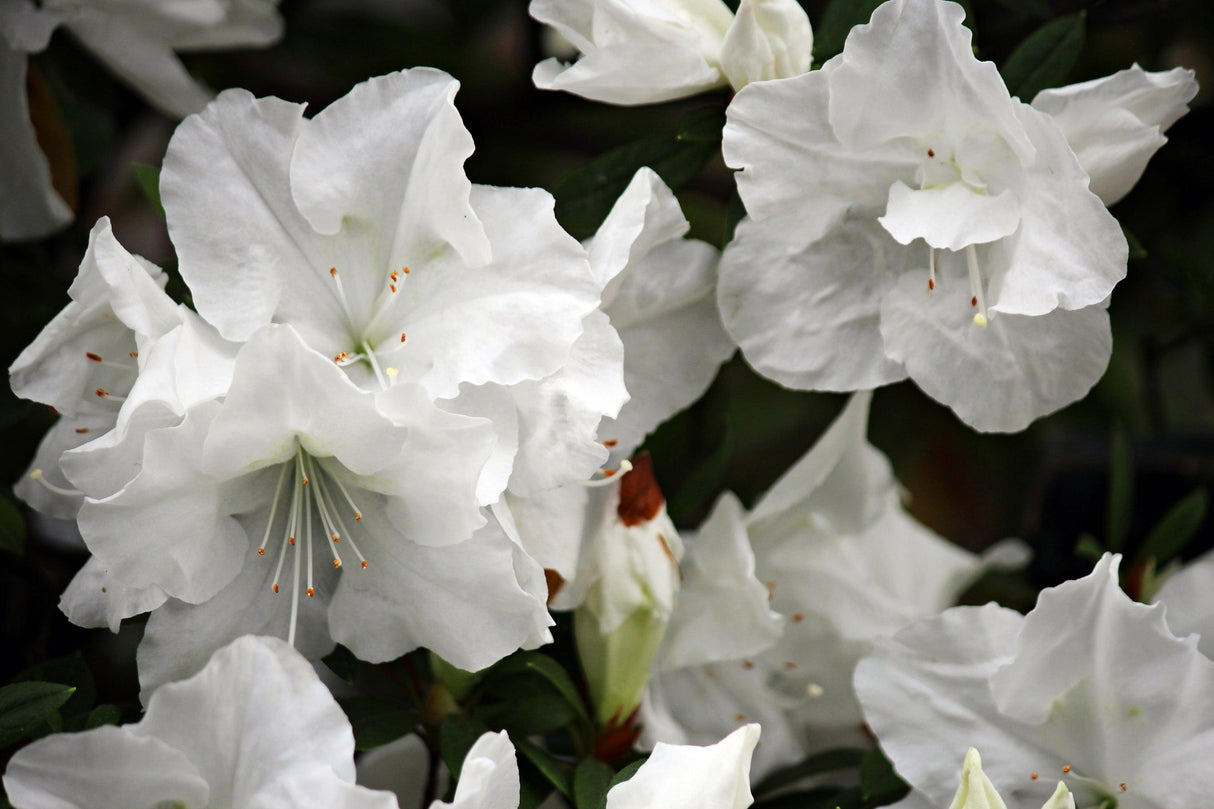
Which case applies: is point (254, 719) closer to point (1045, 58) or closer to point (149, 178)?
point (149, 178)

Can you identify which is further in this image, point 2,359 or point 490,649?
point 2,359

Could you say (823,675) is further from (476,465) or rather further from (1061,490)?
(476,465)

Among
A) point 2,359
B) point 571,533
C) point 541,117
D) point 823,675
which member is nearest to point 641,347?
point 571,533

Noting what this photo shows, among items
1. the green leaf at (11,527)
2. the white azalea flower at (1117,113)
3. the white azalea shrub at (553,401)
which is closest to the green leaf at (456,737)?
the white azalea shrub at (553,401)

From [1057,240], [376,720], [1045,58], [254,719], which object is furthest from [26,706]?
[1045,58]

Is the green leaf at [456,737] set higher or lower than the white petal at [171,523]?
lower

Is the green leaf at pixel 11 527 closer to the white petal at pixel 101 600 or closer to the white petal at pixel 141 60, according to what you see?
the white petal at pixel 101 600

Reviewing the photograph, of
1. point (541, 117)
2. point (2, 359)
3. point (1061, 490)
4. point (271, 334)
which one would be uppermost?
point (271, 334)
